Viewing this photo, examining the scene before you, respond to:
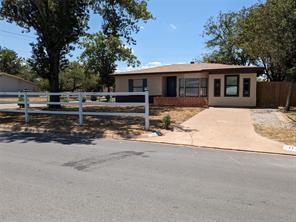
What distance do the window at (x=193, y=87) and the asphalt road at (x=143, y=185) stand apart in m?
17.4

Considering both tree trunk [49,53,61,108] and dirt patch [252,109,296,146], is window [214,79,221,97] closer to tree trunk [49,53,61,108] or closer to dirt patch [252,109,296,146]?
dirt patch [252,109,296,146]

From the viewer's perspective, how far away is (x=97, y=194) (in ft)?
18.1

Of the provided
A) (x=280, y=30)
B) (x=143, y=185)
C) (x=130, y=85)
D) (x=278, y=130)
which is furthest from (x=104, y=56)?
(x=143, y=185)

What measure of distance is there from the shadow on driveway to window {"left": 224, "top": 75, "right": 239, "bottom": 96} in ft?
49.3

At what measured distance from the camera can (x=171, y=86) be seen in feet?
93.5

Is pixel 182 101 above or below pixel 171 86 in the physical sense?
below

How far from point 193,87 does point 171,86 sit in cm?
201

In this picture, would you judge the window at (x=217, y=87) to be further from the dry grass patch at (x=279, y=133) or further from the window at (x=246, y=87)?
the dry grass patch at (x=279, y=133)

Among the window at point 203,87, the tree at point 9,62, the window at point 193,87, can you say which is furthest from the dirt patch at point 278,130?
the tree at point 9,62

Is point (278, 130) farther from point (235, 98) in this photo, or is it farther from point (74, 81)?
point (74, 81)

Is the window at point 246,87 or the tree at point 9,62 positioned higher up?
the tree at point 9,62

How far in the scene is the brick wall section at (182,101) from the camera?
85.2 feet

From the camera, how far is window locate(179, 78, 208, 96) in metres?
26.9

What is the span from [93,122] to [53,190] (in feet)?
33.2
